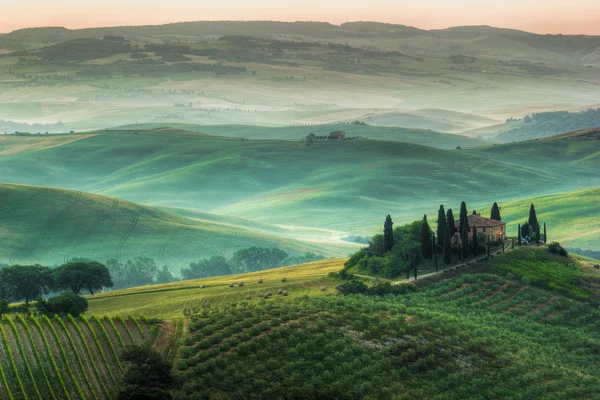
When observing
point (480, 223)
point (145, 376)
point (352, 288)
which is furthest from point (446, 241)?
point (145, 376)

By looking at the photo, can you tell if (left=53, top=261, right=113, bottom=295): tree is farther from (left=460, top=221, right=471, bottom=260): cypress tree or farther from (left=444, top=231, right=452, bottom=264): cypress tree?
(left=460, top=221, right=471, bottom=260): cypress tree

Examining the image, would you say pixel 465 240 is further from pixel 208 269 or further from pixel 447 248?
pixel 208 269

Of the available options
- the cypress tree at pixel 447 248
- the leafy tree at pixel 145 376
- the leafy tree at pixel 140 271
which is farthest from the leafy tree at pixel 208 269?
the leafy tree at pixel 145 376

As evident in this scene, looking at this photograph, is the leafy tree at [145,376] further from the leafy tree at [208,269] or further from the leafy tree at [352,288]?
the leafy tree at [208,269]

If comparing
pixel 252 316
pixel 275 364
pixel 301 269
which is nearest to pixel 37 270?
pixel 301 269

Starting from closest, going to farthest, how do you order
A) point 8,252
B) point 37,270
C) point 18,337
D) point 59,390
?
point 59,390
point 18,337
point 37,270
point 8,252

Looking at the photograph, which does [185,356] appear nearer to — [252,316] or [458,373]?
[252,316]
